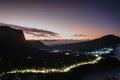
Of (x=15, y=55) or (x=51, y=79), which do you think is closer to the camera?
(x=51, y=79)

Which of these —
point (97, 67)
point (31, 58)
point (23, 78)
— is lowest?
point (97, 67)

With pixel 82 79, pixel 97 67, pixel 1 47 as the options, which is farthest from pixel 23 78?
pixel 97 67

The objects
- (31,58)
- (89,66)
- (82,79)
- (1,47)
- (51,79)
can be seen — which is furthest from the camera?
(89,66)

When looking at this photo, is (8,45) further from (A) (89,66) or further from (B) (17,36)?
(A) (89,66)

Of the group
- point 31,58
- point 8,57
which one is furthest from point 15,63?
point 31,58

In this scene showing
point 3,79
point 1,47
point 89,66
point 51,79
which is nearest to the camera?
point 3,79

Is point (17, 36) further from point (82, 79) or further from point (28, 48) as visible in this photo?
point (82, 79)

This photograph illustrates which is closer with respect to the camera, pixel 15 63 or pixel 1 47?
pixel 15 63

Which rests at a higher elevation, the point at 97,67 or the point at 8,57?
the point at 8,57

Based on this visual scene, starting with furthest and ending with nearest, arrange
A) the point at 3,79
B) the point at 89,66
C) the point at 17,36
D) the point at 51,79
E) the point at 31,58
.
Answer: the point at 17,36
the point at 89,66
the point at 31,58
the point at 51,79
the point at 3,79
